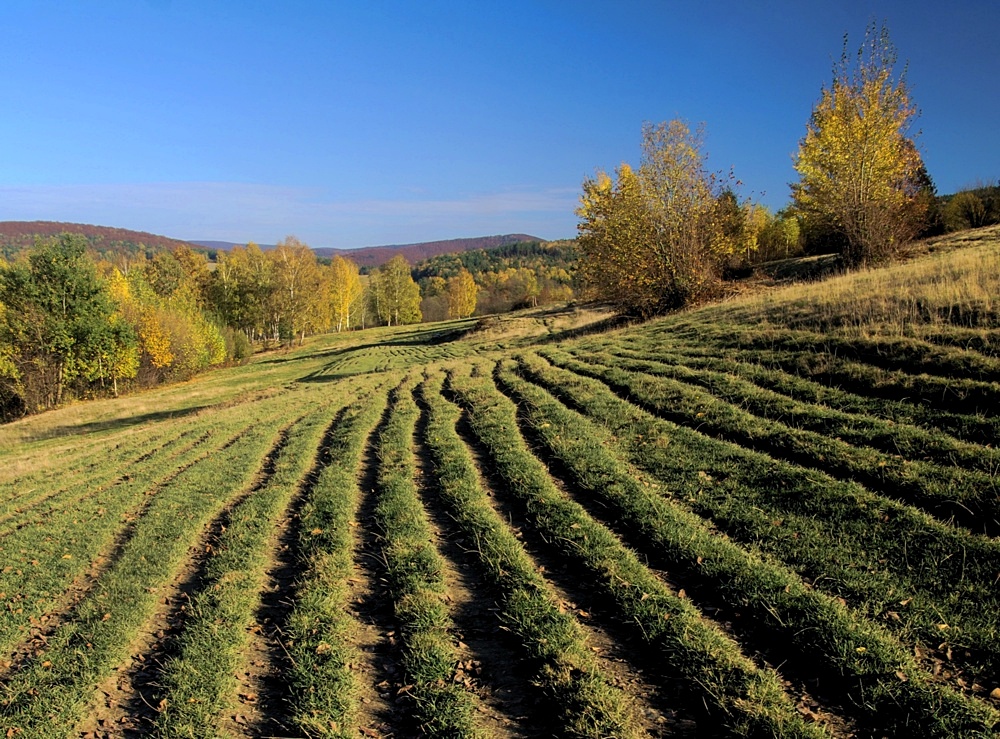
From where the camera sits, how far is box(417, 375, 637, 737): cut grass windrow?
12.7ft

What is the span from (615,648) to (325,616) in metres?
2.88

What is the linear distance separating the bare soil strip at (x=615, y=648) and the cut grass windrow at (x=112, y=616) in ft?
14.0

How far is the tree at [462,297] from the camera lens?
327ft

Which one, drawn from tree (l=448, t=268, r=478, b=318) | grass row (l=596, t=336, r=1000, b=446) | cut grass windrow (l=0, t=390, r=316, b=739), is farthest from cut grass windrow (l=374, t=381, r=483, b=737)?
tree (l=448, t=268, r=478, b=318)

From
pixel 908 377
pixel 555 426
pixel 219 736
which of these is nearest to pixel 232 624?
pixel 219 736

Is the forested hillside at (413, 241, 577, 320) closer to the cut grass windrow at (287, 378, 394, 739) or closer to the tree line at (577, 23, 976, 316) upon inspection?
the tree line at (577, 23, 976, 316)

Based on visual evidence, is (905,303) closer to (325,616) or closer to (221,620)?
(325,616)

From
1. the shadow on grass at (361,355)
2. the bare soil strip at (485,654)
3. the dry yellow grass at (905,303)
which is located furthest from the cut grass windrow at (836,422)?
the shadow on grass at (361,355)

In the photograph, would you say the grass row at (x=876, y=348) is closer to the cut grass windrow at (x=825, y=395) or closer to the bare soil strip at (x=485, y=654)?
the cut grass windrow at (x=825, y=395)

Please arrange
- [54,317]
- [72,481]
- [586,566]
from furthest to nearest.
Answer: [54,317], [72,481], [586,566]

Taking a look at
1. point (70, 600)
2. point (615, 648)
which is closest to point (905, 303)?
point (615, 648)

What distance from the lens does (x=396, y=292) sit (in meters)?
87.0

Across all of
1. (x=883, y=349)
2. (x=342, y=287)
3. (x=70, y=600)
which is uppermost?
(x=342, y=287)

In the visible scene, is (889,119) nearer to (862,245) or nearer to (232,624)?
(862,245)
